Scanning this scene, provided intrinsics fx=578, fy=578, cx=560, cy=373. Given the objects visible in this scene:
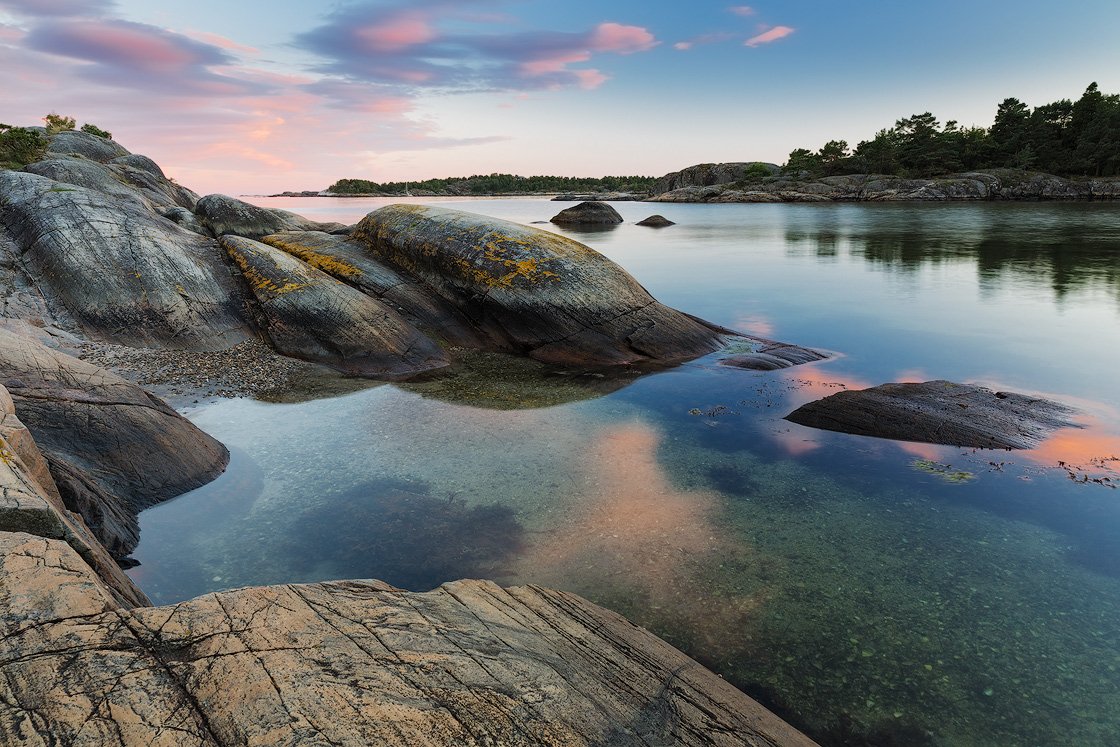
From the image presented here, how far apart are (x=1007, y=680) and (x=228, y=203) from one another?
27.1 meters

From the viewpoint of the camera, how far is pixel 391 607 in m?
4.82

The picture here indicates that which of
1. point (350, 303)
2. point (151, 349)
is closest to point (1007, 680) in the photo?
point (350, 303)

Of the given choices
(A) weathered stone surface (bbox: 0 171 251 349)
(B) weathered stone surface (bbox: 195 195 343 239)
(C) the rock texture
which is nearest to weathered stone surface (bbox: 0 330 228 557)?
(C) the rock texture

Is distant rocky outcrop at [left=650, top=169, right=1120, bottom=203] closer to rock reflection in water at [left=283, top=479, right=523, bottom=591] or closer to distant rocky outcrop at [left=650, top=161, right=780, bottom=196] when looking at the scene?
distant rocky outcrop at [left=650, top=161, right=780, bottom=196]

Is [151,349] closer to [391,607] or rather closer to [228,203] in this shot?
[228,203]

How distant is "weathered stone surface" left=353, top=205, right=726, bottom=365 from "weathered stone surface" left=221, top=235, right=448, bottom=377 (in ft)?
7.21

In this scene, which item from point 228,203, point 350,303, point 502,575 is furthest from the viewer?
point 228,203

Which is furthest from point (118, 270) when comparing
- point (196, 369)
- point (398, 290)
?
point (398, 290)

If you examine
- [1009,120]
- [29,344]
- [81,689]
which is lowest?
[81,689]

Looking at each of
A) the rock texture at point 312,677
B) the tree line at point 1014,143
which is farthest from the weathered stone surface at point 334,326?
the tree line at point 1014,143

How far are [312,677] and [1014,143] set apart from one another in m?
151

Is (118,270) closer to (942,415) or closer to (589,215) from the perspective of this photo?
(942,415)

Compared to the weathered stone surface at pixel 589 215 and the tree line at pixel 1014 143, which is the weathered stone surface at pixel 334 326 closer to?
the weathered stone surface at pixel 589 215

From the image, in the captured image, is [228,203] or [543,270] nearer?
[543,270]
